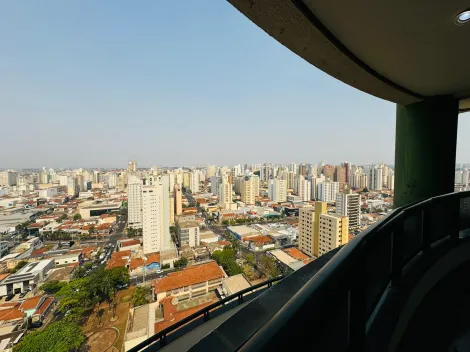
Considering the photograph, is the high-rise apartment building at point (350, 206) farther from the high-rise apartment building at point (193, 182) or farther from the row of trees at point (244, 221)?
the high-rise apartment building at point (193, 182)

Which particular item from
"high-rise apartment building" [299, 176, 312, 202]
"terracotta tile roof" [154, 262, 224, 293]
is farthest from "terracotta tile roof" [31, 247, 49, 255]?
"high-rise apartment building" [299, 176, 312, 202]

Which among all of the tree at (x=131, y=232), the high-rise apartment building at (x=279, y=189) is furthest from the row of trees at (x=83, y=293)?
the high-rise apartment building at (x=279, y=189)

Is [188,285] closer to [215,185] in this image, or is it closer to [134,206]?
[134,206]

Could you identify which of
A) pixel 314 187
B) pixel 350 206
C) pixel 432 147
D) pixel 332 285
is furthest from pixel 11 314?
pixel 314 187

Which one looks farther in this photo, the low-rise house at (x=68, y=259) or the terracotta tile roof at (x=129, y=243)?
the terracotta tile roof at (x=129, y=243)

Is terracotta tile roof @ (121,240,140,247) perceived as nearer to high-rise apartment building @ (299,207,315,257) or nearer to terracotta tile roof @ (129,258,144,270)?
terracotta tile roof @ (129,258,144,270)

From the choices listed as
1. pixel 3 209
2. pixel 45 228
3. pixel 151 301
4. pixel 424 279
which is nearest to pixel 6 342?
pixel 151 301
